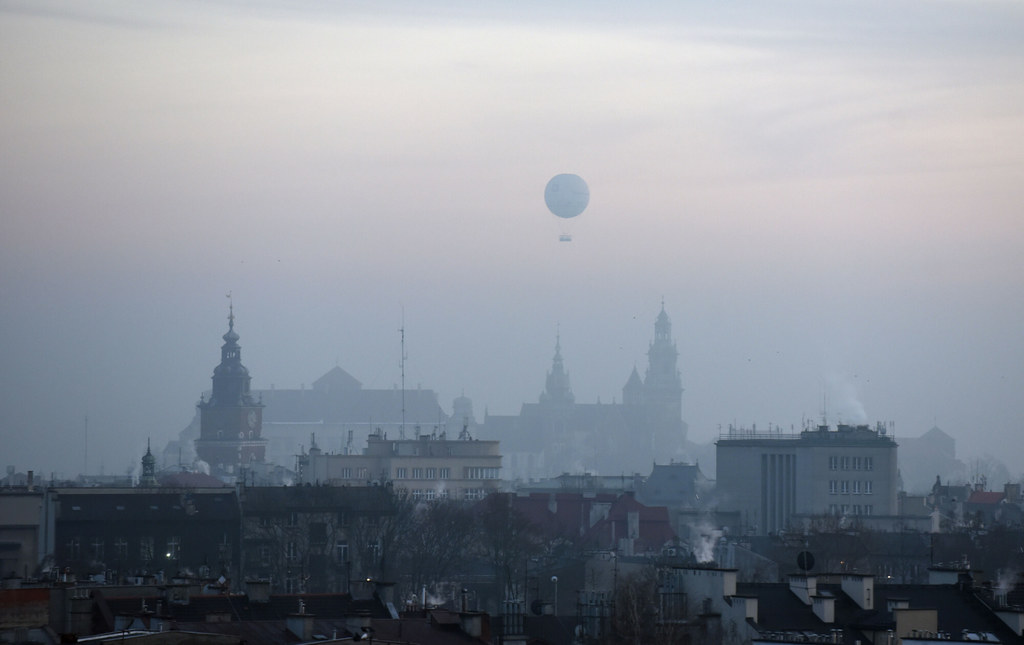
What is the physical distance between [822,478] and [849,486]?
1.71m

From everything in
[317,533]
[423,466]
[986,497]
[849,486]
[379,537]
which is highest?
[423,466]

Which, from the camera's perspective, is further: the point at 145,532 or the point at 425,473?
the point at 425,473

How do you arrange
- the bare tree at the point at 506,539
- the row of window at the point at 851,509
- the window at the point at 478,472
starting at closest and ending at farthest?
the bare tree at the point at 506,539 < the row of window at the point at 851,509 < the window at the point at 478,472

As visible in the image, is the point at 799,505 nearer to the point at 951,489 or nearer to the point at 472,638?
the point at 951,489

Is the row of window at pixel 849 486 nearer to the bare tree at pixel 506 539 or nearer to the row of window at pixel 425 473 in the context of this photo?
the bare tree at pixel 506 539

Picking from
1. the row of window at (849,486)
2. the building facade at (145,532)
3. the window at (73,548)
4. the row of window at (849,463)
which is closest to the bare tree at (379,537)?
the building facade at (145,532)

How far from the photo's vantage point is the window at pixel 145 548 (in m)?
87.3

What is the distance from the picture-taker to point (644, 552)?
96688 mm

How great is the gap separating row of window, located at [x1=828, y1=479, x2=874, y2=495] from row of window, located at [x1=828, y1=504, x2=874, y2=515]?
112 centimetres

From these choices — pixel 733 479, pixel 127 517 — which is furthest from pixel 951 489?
pixel 127 517

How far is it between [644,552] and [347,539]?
43.3 feet

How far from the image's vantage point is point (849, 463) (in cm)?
12788

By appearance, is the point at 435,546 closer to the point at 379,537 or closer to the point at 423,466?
the point at 379,537

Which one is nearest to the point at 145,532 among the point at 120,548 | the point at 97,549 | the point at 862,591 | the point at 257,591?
the point at 120,548
